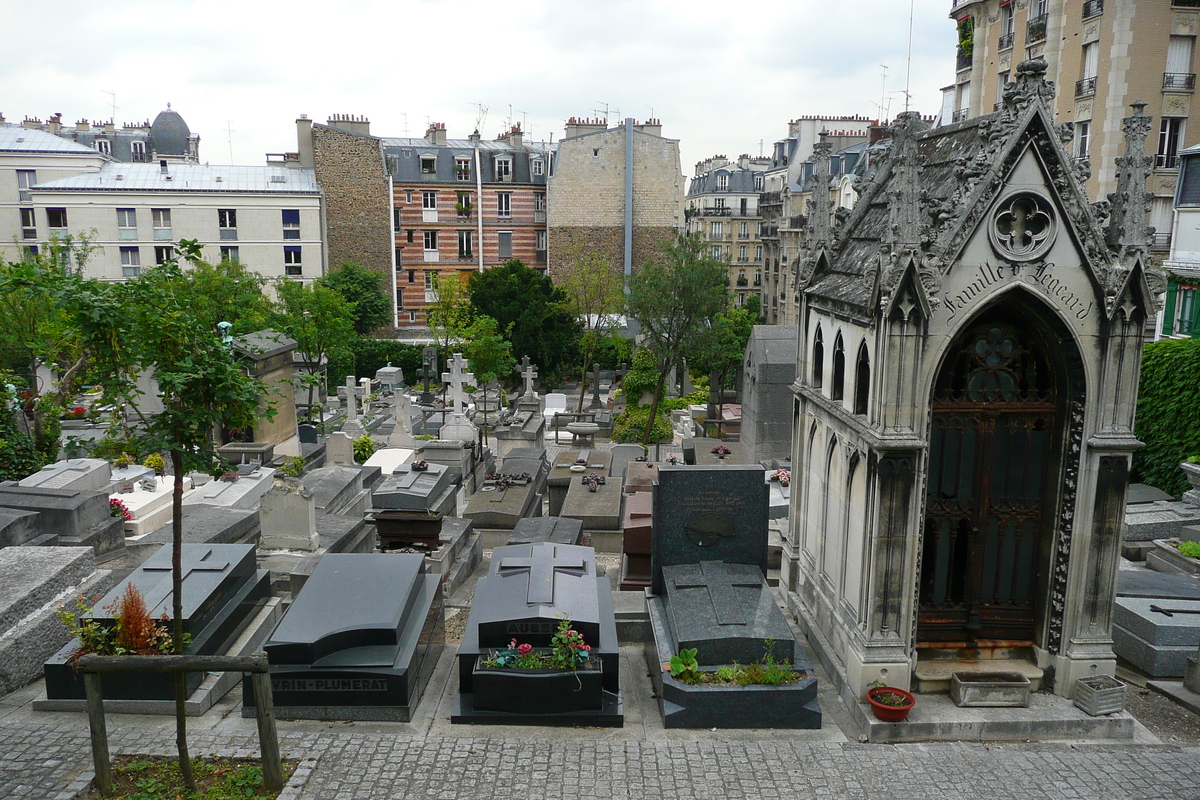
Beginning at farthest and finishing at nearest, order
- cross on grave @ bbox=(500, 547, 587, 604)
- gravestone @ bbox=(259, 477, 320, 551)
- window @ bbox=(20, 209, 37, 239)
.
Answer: window @ bbox=(20, 209, 37, 239), gravestone @ bbox=(259, 477, 320, 551), cross on grave @ bbox=(500, 547, 587, 604)

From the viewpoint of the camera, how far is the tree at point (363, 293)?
46406 mm

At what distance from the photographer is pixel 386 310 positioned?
1909 inches

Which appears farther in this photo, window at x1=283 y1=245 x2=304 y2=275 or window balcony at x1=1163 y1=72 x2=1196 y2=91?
window at x1=283 y1=245 x2=304 y2=275

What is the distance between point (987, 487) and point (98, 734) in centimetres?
898

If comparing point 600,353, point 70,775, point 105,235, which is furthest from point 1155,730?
point 105,235

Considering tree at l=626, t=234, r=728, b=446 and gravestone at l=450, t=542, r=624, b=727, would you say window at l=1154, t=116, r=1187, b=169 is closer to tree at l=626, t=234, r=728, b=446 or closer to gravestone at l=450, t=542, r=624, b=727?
tree at l=626, t=234, r=728, b=446

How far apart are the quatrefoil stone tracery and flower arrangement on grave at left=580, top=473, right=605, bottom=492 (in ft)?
34.8

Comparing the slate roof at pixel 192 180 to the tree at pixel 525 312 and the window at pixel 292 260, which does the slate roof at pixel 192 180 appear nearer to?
the window at pixel 292 260

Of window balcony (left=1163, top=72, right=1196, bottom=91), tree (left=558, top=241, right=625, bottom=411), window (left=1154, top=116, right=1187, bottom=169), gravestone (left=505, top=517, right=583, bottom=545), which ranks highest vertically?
window balcony (left=1163, top=72, right=1196, bottom=91)

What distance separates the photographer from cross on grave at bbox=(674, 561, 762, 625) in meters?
9.59

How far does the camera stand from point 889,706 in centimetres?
847

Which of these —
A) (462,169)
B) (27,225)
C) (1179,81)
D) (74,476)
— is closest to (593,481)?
(74,476)

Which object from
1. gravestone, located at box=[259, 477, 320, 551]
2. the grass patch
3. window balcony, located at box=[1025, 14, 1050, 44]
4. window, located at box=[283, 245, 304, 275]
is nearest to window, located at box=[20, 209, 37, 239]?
window, located at box=[283, 245, 304, 275]

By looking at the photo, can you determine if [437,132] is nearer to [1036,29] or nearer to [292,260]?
[292,260]
